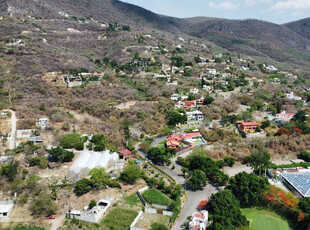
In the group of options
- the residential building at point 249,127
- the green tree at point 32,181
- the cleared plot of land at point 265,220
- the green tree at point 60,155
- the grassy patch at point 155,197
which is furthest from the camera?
the residential building at point 249,127

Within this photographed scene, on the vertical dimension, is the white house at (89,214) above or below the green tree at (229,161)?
below

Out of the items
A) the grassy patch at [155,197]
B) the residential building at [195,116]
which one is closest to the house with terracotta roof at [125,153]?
the grassy patch at [155,197]

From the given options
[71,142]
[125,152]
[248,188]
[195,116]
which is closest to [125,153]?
[125,152]

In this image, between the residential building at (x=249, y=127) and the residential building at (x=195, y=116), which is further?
the residential building at (x=195, y=116)

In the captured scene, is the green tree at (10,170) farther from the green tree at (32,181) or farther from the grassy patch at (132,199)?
the grassy patch at (132,199)

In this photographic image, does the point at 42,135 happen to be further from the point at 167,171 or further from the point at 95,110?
the point at 167,171

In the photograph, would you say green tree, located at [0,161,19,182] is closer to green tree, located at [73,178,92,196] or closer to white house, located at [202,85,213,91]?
green tree, located at [73,178,92,196]

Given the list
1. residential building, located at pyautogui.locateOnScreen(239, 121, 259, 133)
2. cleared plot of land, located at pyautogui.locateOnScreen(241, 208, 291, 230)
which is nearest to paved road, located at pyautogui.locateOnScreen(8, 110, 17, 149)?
cleared plot of land, located at pyautogui.locateOnScreen(241, 208, 291, 230)
